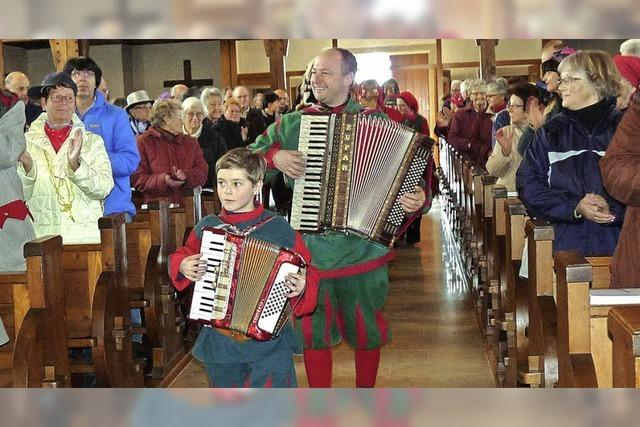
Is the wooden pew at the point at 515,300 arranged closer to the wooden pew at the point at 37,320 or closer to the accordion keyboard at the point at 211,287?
the accordion keyboard at the point at 211,287

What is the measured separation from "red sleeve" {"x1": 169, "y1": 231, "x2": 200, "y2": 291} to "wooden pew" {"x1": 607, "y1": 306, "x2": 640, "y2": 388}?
214cm

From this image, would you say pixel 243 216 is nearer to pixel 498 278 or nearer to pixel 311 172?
pixel 311 172

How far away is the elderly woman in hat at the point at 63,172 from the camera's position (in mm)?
4418

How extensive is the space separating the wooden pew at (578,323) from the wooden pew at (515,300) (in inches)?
69.7

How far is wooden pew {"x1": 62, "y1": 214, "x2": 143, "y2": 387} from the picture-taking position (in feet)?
13.3

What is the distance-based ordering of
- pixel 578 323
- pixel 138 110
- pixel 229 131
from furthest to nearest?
pixel 229 131 → pixel 138 110 → pixel 578 323

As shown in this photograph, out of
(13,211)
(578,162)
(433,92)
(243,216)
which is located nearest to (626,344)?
(243,216)

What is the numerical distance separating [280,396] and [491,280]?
519cm

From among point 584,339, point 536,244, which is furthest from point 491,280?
point 584,339

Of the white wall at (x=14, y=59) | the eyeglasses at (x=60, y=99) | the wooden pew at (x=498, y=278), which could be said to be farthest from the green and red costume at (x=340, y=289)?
the white wall at (x=14, y=59)

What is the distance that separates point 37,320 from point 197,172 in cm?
393

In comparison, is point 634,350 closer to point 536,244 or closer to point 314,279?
point 314,279

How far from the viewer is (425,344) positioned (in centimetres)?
591

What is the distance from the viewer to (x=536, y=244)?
3.09m
